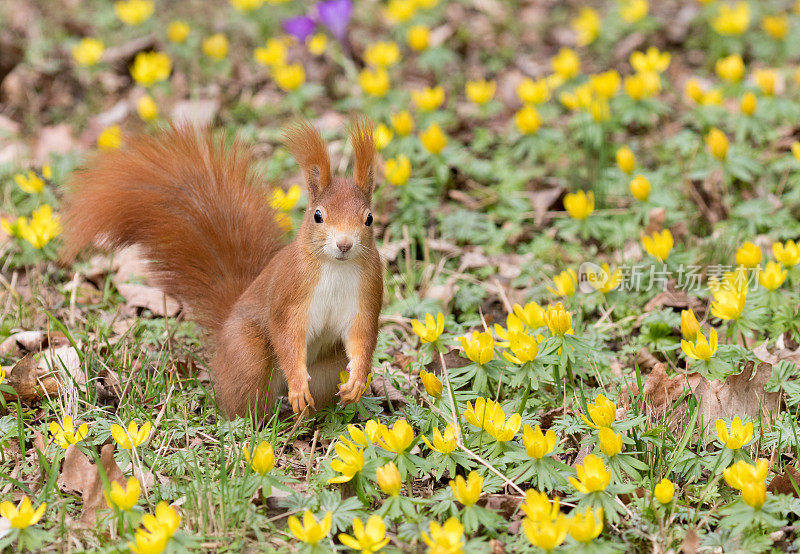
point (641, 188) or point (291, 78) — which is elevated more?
point (291, 78)

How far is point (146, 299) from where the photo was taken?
3.75 meters

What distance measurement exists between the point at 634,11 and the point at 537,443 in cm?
395

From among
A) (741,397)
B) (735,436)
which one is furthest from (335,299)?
(741,397)

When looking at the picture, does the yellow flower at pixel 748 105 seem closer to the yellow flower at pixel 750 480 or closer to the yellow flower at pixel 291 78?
the yellow flower at pixel 291 78

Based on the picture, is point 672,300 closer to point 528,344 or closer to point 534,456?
point 528,344

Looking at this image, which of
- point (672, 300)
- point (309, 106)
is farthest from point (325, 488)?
point (309, 106)

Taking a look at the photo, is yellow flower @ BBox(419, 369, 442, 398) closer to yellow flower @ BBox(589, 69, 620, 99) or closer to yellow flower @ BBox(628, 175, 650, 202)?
yellow flower @ BBox(628, 175, 650, 202)

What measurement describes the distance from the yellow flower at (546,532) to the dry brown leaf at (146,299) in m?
1.99

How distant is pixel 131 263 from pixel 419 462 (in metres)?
1.99

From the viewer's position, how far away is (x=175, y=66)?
5723 mm

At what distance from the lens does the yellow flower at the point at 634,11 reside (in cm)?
570

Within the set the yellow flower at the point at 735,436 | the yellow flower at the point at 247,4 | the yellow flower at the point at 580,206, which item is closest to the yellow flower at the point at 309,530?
the yellow flower at the point at 735,436

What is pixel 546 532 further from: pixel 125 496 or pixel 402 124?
pixel 402 124

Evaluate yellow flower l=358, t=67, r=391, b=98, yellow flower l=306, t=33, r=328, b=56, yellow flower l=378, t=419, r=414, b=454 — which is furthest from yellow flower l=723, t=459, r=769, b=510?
yellow flower l=306, t=33, r=328, b=56
